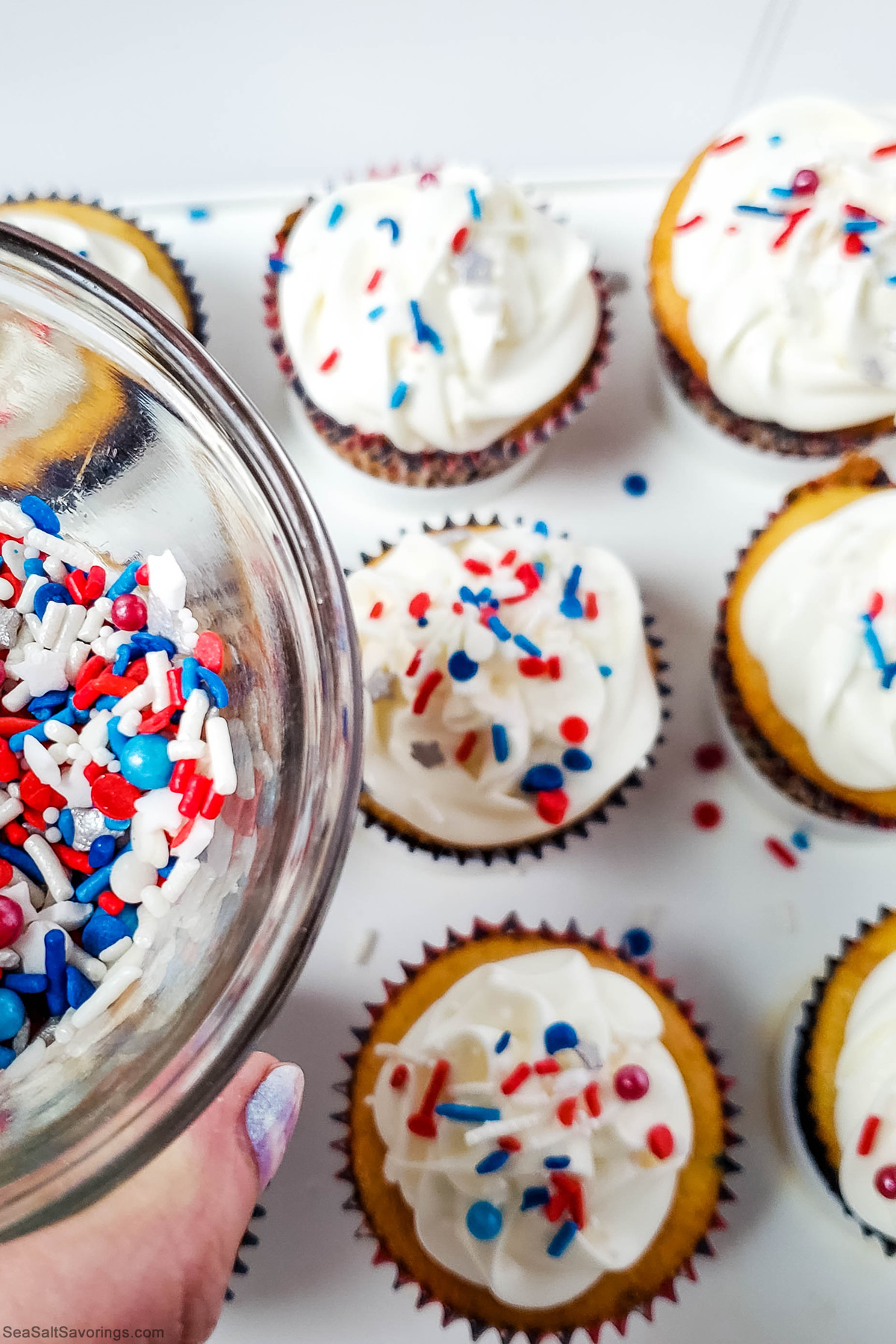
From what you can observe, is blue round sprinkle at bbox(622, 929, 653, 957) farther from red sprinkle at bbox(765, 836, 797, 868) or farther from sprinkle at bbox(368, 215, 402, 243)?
sprinkle at bbox(368, 215, 402, 243)

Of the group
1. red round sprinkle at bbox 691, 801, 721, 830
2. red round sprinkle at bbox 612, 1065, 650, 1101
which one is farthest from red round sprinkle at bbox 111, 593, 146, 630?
red round sprinkle at bbox 691, 801, 721, 830

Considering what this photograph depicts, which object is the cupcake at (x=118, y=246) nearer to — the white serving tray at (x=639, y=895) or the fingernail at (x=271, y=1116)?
the white serving tray at (x=639, y=895)

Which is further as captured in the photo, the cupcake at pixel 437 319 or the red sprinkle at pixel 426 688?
the cupcake at pixel 437 319

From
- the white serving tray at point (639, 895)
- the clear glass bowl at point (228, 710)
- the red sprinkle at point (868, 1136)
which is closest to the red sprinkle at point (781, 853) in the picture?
the white serving tray at point (639, 895)

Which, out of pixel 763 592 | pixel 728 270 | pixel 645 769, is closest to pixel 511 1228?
pixel 645 769

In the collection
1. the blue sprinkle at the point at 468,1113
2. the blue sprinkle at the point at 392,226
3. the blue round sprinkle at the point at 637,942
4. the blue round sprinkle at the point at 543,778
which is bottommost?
the blue round sprinkle at the point at 637,942
